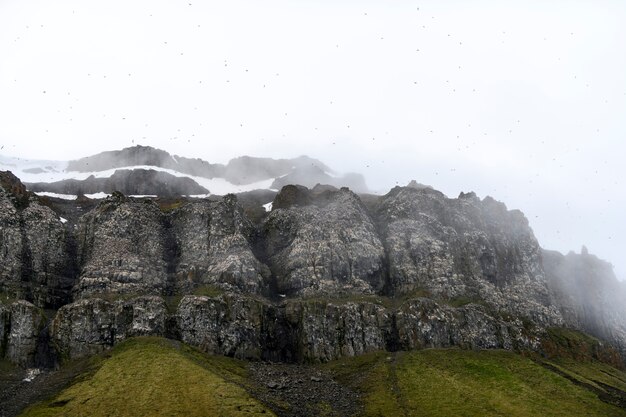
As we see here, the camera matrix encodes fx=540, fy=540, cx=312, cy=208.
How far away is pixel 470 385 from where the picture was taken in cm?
10825

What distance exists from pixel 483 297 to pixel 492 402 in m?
48.4

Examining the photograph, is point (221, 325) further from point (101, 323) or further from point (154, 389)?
point (154, 389)

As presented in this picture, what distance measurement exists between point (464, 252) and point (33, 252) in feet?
378

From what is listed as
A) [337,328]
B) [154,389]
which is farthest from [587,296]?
[154,389]

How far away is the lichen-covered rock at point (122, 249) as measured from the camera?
131375 millimetres

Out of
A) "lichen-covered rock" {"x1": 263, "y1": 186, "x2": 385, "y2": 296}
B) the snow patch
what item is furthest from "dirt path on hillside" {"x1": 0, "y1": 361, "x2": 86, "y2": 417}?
"lichen-covered rock" {"x1": 263, "y1": 186, "x2": 385, "y2": 296}

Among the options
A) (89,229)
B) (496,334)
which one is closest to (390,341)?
(496,334)

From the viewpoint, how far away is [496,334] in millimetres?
132000

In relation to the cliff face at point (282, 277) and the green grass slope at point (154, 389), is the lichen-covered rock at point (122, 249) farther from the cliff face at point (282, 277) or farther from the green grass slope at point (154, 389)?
the green grass slope at point (154, 389)

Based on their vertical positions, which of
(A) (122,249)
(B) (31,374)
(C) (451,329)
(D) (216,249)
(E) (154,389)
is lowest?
(B) (31,374)

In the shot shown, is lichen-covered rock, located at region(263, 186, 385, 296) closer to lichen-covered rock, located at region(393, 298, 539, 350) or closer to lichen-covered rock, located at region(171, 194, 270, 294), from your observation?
lichen-covered rock, located at region(171, 194, 270, 294)

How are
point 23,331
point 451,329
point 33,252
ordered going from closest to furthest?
1. point 23,331
2. point 451,329
3. point 33,252

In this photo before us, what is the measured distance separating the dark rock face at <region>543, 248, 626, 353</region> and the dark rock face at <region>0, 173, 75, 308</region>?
455 feet

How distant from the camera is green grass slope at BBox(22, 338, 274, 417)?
286 ft
